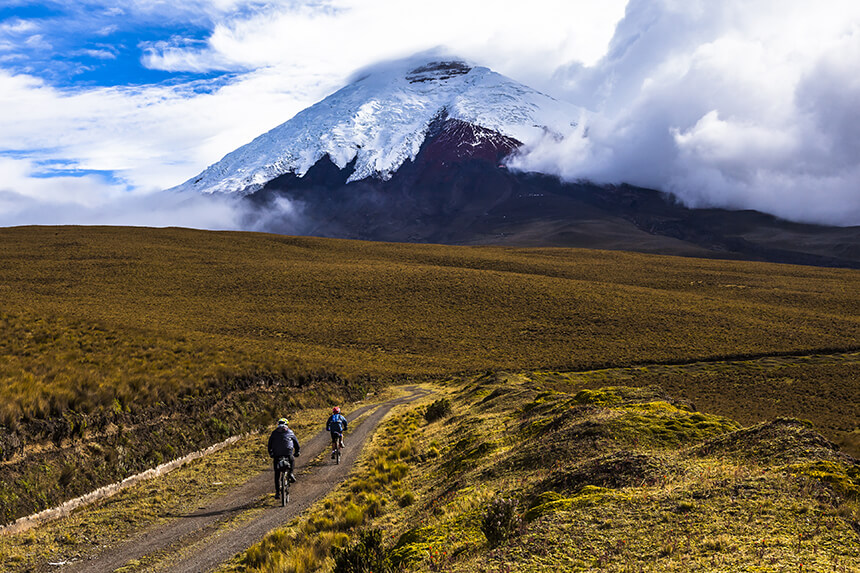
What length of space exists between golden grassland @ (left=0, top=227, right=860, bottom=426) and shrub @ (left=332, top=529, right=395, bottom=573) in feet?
40.8

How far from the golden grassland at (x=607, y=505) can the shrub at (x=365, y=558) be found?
27 mm

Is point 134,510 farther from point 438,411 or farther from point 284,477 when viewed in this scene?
point 438,411

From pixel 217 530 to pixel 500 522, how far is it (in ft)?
22.6

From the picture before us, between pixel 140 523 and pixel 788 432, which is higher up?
pixel 788 432

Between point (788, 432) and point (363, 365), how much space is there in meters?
42.5

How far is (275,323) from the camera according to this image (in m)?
63.2

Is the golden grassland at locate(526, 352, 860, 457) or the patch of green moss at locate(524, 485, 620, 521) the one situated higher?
the patch of green moss at locate(524, 485, 620, 521)

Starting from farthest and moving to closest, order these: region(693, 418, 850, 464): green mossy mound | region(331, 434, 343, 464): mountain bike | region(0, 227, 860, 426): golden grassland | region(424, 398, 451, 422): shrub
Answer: region(0, 227, 860, 426): golden grassland < region(424, 398, 451, 422): shrub < region(331, 434, 343, 464): mountain bike < region(693, 418, 850, 464): green mossy mound

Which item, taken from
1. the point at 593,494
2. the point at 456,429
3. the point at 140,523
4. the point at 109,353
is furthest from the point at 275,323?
the point at 593,494

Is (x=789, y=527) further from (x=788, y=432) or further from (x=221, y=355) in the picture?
(x=221, y=355)

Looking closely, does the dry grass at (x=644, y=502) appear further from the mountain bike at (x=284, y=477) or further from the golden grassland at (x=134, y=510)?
the golden grassland at (x=134, y=510)

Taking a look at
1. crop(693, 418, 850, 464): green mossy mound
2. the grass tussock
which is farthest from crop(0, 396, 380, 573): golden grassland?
crop(693, 418, 850, 464): green mossy mound

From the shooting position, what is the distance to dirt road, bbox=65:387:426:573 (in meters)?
9.52

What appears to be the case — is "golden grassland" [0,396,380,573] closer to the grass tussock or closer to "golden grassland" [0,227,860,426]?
the grass tussock
